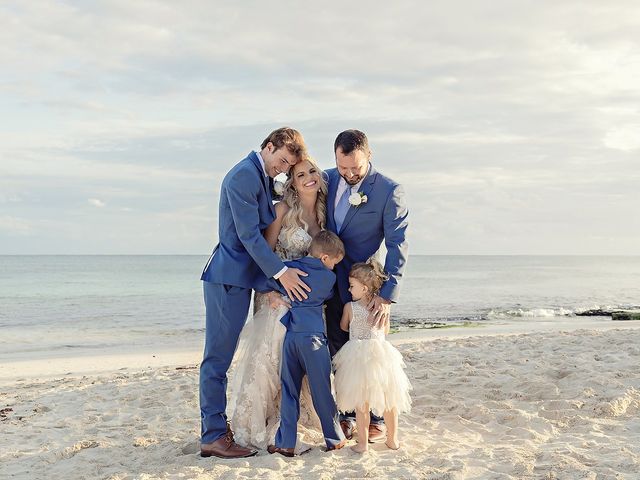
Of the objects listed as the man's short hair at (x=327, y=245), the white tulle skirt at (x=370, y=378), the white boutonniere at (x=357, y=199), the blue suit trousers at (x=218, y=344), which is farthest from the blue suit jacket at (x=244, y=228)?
the white tulle skirt at (x=370, y=378)

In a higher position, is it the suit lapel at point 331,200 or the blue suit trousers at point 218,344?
the suit lapel at point 331,200

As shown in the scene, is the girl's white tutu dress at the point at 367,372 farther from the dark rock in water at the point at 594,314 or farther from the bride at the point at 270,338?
the dark rock in water at the point at 594,314

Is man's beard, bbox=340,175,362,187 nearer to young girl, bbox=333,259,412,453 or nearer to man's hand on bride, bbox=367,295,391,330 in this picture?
young girl, bbox=333,259,412,453

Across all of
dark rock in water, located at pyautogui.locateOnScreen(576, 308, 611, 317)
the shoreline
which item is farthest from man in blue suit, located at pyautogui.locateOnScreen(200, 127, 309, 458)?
dark rock in water, located at pyautogui.locateOnScreen(576, 308, 611, 317)

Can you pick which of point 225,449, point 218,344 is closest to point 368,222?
point 218,344

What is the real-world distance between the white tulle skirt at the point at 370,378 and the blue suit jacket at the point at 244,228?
0.76 metres

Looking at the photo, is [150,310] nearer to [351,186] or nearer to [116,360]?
[116,360]

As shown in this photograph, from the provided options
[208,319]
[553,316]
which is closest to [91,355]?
[208,319]

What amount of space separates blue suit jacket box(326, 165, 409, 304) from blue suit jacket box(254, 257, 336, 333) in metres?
0.27

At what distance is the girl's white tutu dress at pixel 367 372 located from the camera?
430 centimetres

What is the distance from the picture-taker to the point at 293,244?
14.5 feet

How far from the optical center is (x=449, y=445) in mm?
4734

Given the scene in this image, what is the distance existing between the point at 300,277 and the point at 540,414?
98.2 inches

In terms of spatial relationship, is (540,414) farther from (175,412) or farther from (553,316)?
(553,316)
